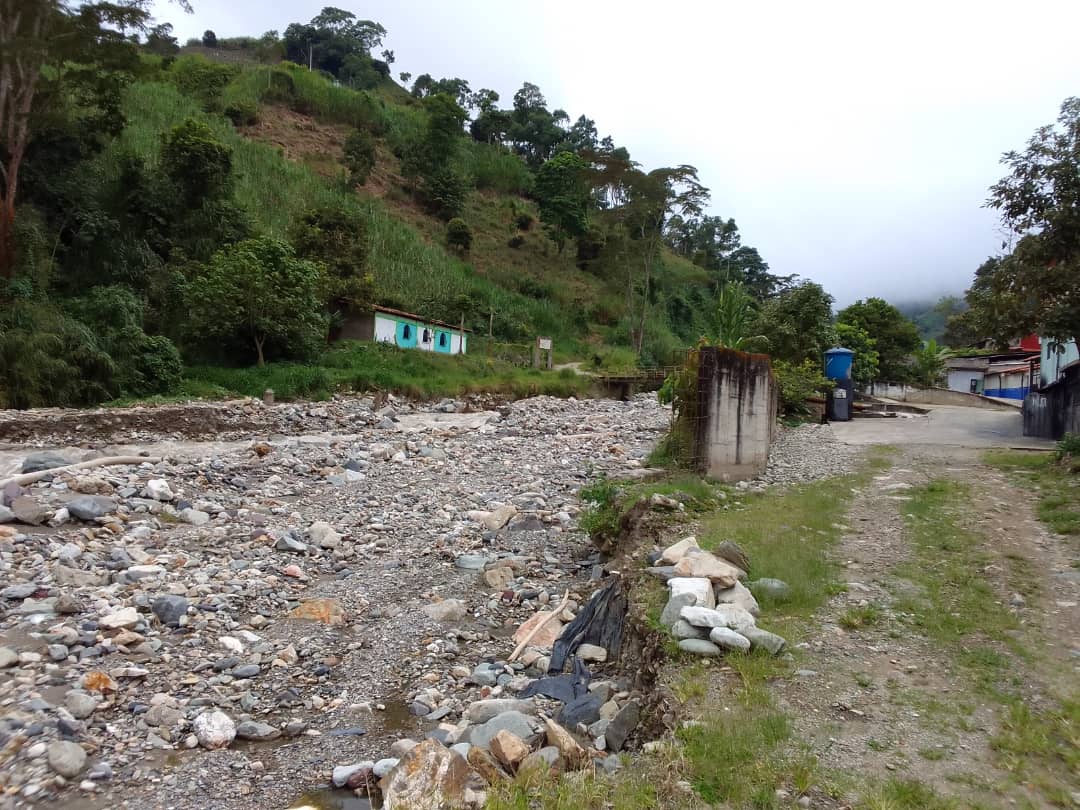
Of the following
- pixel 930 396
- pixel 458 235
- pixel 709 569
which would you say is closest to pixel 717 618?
pixel 709 569

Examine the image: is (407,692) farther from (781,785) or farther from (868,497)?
(868,497)

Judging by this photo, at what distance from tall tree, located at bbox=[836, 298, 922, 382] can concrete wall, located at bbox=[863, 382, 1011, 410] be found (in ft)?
8.15

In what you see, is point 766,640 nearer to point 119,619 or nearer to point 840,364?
point 119,619

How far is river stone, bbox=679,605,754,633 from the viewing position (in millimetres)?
3973

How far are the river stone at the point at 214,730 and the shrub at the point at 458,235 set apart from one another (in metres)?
46.2

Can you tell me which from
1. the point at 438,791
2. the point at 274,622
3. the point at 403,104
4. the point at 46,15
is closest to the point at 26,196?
the point at 46,15

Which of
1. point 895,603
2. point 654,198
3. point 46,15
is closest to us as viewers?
point 895,603

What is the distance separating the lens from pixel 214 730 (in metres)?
4.10

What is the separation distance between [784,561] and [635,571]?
1223 mm

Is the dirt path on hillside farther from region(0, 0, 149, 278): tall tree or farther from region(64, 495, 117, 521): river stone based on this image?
region(0, 0, 149, 278): tall tree

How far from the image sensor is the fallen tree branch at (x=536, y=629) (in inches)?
200

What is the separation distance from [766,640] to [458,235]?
46.9 meters

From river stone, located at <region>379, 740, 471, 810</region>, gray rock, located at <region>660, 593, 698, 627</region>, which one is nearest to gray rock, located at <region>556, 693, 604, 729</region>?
gray rock, located at <region>660, 593, 698, 627</region>

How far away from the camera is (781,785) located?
8.65ft
